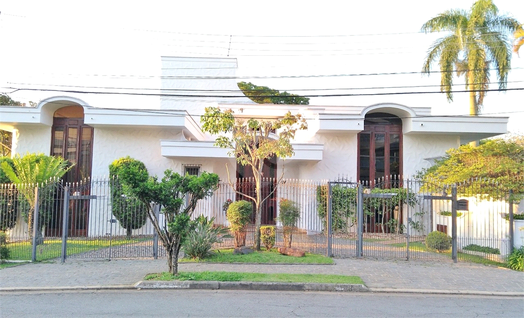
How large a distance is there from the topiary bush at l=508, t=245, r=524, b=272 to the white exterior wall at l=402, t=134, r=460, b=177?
7.57m

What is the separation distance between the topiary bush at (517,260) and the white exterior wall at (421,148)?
757cm

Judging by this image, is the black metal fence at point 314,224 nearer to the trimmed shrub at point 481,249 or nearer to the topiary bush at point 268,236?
the trimmed shrub at point 481,249

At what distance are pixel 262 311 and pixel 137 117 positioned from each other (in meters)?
12.1

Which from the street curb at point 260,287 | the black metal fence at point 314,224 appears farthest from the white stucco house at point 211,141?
the street curb at point 260,287

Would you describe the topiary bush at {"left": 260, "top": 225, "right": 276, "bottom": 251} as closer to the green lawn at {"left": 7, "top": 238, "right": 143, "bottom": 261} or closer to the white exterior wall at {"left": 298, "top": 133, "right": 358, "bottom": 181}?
the green lawn at {"left": 7, "top": 238, "right": 143, "bottom": 261}

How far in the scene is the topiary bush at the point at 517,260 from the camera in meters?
10.6

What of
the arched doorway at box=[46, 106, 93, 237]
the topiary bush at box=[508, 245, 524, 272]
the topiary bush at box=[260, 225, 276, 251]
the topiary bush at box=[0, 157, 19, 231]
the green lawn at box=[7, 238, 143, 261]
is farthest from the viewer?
the arched doorway at box=[46, 106, 93, 237]

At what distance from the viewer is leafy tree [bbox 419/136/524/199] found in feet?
38.5

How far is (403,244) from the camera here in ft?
43.2

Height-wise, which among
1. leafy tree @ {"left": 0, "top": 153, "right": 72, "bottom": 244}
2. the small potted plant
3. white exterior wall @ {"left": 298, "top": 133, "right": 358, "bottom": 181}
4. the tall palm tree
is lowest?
the small potted plant

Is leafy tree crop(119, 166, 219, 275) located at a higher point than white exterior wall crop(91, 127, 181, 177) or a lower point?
lower

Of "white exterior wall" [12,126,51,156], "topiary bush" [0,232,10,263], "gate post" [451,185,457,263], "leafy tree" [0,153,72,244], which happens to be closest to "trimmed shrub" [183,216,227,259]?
"topiary bush" [0,232,10,263]

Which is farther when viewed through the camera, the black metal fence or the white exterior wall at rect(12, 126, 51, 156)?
the white exterior wall at rect(12, 126, 51, 156)

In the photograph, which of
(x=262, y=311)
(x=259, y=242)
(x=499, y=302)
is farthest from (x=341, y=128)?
(x=262, y=311)
